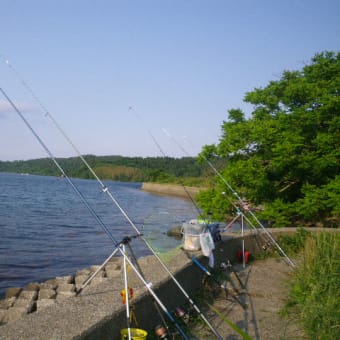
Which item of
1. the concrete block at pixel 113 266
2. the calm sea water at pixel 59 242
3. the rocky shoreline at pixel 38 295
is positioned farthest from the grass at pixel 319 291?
the concrete block at pixel 113 266

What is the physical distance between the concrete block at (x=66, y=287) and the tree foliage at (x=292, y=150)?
711 centimetres

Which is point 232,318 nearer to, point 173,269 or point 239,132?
point 173,269

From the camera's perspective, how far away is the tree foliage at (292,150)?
13.7 metres

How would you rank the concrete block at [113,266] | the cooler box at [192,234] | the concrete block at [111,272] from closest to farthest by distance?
the cooler box at [192,234] → the concrete block at [111,272] → the concrete block at [113,266]

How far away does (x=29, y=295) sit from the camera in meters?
8.60

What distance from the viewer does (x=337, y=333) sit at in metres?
3.56

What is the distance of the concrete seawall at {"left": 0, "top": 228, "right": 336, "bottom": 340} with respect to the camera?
10.1 ft

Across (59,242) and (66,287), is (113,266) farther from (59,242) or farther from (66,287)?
(59,242)

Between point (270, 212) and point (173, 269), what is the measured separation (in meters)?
9.99

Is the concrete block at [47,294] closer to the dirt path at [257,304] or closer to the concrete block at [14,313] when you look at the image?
the concrete block at [14,313]

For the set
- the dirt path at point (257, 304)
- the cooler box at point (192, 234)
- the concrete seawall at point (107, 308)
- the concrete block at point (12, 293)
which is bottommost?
the concrete block at point (12, 293)

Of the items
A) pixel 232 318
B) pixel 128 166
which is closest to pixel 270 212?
pixel 232 318

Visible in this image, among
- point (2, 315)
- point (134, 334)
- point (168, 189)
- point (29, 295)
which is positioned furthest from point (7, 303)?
point (168, 189)

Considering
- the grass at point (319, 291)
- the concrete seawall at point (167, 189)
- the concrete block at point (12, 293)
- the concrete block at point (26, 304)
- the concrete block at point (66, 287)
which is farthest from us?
the concrete seawall at point (167, 189)
